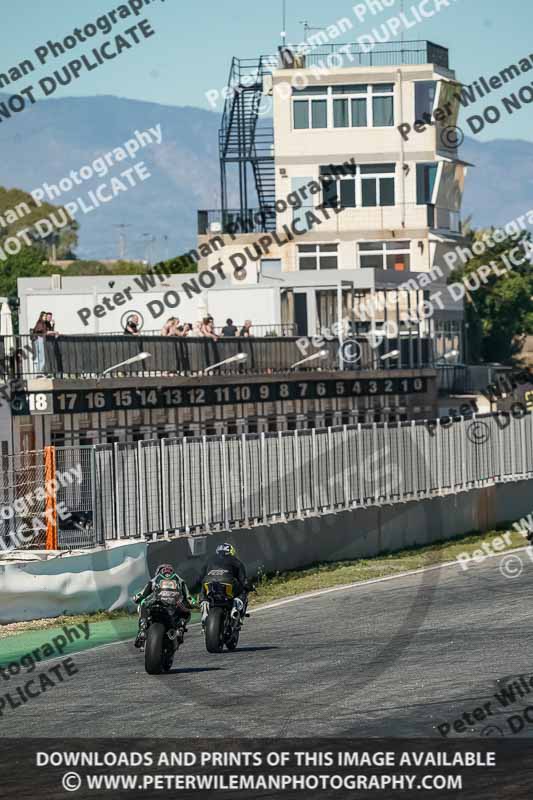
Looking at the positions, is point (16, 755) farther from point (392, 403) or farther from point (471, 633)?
point (392, 403)

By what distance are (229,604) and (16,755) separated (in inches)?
238

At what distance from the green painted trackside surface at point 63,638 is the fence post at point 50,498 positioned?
163 centimetres

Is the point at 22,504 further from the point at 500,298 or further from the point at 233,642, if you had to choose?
the point at 500,298

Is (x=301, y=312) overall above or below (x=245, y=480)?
above

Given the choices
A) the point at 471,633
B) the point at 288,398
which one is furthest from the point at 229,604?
the point at 288,398

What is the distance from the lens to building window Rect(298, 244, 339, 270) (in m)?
78.8

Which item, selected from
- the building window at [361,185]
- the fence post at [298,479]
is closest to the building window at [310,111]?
the building window at [361,185]

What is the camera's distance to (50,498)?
2375 centimetres

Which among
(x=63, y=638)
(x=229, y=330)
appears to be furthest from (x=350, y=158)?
(x=63, y=638)

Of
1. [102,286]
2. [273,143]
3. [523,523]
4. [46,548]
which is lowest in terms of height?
[523,523]

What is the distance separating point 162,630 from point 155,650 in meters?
0.22

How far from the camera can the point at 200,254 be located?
75812 mm

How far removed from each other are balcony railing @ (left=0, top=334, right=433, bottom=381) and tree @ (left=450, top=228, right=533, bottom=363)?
118 ft

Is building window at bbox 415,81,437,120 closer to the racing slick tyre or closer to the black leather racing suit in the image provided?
the black leather racing suit
